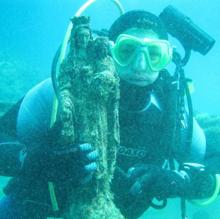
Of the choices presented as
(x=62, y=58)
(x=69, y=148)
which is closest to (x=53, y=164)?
(x=69, y=148)

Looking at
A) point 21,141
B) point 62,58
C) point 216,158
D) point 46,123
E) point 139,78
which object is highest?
point 62,58

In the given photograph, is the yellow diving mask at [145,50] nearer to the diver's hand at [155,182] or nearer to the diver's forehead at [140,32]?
the diver's forehead at [140,32]

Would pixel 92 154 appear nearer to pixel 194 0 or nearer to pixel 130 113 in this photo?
pixel 130 113

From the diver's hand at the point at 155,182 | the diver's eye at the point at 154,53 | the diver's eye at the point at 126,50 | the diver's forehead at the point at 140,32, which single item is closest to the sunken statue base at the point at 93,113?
the diver's hand at the point at 155,182

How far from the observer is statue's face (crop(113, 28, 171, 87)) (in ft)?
12.2

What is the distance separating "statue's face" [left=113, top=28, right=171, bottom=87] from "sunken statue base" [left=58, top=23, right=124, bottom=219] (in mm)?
1347

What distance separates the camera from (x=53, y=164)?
7.95 feet

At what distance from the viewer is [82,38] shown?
91.0 inches

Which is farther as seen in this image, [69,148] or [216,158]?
[216,158]

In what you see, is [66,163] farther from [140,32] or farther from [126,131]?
[140,32]

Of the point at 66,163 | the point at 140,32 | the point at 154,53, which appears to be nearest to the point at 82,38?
the point at 66,163

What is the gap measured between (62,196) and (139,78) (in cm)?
166

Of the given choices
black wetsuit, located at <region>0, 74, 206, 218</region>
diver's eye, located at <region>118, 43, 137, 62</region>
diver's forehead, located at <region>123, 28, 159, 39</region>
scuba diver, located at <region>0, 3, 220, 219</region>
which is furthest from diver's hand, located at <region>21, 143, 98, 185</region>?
diver's forehead, located at <region>123, 28, 159, 39</region>

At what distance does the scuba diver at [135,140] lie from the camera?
3.07m
